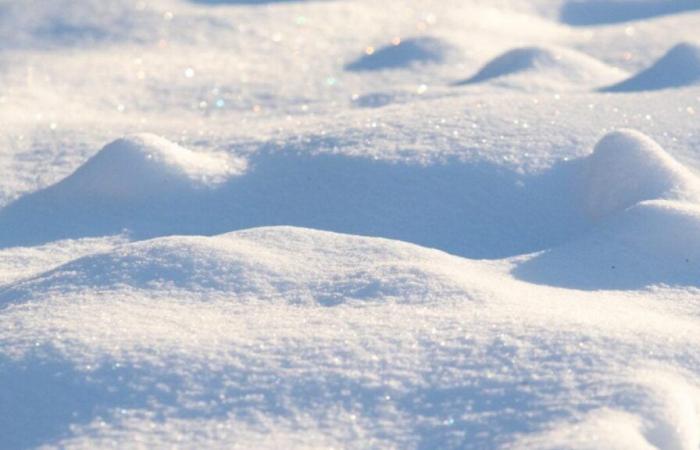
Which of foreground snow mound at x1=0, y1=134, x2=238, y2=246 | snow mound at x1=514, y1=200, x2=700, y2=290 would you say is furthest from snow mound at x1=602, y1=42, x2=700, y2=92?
foreground snow mound at x1=0, y1=134, x2=238, y2=246

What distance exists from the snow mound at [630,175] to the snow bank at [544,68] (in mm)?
1112

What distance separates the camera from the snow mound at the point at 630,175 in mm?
2588

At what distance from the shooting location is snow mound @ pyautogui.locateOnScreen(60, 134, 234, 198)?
2.87 m

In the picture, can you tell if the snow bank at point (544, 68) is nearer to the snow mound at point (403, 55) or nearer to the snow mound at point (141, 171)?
the snow mound at point (403, 55)

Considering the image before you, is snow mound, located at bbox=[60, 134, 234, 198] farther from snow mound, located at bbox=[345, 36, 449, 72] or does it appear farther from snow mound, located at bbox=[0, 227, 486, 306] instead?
snow mound, located at bbox=[345, 36, 449, 72]

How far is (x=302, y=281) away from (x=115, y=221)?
809mm

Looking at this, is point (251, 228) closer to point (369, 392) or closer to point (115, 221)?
point (115, 221)

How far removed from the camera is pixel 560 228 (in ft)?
8.70

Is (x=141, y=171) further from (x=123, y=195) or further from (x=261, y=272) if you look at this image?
(x=261, y=272)

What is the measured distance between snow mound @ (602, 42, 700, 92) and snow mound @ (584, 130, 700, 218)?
0.89m

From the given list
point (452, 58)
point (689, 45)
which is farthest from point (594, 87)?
point (452, 58)

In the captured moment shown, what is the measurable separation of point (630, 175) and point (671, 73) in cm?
116

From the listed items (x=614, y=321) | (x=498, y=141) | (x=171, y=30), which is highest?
(x=171, y=30)

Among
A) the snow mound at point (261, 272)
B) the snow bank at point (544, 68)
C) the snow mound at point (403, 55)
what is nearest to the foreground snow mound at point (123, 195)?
the snow mound at point (261, 272)
